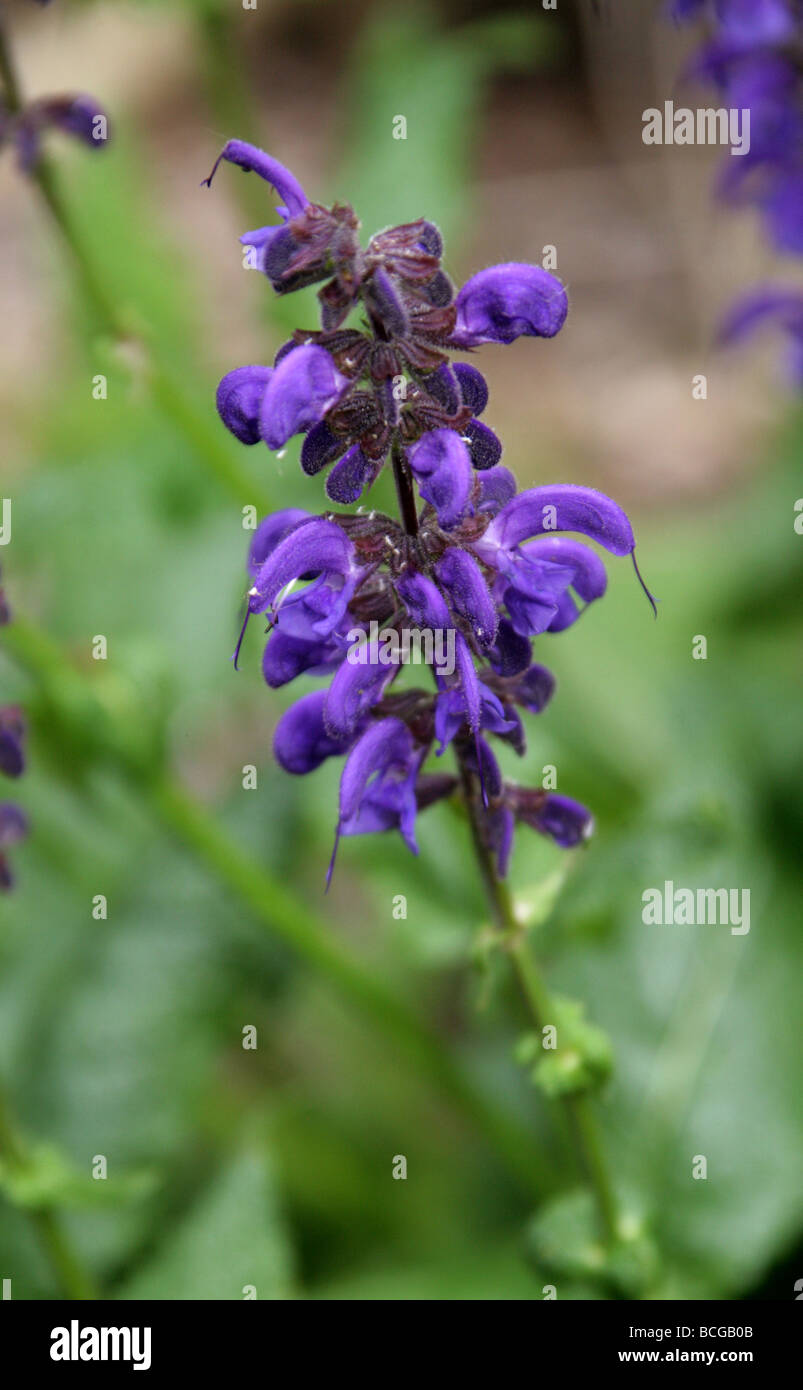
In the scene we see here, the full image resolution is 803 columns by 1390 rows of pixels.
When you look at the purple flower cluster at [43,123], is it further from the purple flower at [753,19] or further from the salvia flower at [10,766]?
the purple flower at [753,19]

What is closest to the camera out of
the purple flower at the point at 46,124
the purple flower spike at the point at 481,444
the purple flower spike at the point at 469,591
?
the purple flower spike at the point at 469,591

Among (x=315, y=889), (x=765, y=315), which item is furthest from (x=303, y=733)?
(x=315, y=889)

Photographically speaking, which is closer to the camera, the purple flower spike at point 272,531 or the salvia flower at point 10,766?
the purple flower spike at point 272,531

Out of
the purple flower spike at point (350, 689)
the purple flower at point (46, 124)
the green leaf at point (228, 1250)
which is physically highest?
the purple flower at point (46, 124)

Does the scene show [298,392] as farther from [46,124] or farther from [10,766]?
[46,124]

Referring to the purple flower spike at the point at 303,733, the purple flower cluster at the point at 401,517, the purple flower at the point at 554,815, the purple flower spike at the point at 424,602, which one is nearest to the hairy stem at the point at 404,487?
the purple flower cluster at the point at 401,517

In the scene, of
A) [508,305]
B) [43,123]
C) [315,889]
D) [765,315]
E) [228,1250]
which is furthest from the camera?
[315,889]

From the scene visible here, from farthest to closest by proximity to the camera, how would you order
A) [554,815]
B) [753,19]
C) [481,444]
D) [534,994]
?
[753,19]
[534,994]
[554,815]
[481,444]
